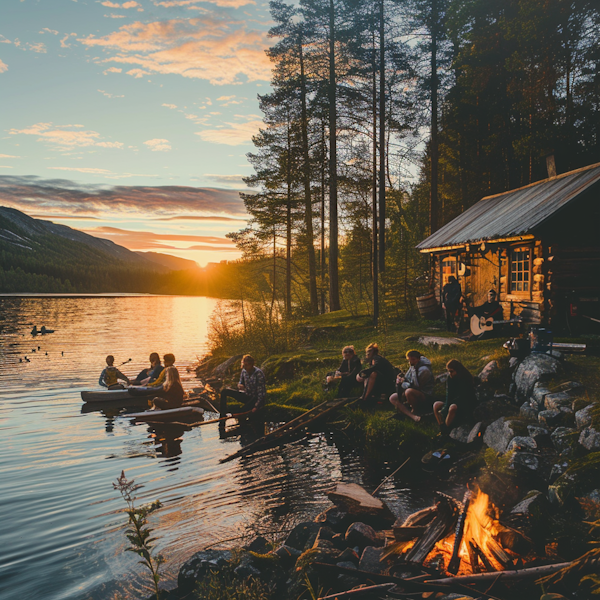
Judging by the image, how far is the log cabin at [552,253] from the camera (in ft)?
44.4

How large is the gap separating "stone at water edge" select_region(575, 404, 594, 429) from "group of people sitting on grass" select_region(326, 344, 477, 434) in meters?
2.17

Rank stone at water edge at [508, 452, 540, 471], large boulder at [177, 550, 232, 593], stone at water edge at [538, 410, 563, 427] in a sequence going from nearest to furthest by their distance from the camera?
large boulder at [177, 550, 232, 593], stone at water edge at [508, 452, 540, 471], stone at water edge at [538, 410, 563, 427]

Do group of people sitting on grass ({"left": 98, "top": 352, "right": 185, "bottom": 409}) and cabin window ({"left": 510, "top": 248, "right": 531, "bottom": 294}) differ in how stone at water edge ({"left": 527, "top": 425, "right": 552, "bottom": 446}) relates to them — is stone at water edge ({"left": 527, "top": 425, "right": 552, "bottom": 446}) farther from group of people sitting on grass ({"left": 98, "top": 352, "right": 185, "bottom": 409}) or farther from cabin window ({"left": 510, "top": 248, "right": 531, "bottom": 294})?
group of people sitting on grass ({"left": 98, "top": 352, "right": 185, "bottom": 409})

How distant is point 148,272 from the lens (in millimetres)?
190750

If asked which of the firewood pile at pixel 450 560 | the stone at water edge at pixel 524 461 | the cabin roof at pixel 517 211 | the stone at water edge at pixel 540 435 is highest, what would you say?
the cabin roof at pixel 517 211

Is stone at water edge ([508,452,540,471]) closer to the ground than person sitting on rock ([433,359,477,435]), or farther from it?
closer to the ground

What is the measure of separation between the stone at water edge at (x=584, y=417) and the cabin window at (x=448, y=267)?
522 inches

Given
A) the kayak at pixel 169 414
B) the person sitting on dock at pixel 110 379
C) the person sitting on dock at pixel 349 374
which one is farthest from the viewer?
the person sitting on dock at pixel 110 379

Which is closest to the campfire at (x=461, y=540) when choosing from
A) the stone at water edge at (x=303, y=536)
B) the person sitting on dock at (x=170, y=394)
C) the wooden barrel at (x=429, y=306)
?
the stone at water edge at (x=303, y=536)

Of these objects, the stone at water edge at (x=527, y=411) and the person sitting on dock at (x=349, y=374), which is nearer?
the stone at water edge at (x=527, y=411)

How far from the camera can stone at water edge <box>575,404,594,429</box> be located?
668cm

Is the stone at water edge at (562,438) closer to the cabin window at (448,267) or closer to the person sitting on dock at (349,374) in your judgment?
the person sitting on dock at (349,374)

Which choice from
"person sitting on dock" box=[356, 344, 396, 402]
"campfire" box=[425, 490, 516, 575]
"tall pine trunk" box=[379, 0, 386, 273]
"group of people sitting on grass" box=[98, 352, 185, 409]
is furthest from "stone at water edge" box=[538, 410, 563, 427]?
"tall pine trunk" box=[379, 0, 386, 273]

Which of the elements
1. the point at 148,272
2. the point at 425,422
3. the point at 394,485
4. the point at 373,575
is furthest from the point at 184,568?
the point at 148,272
